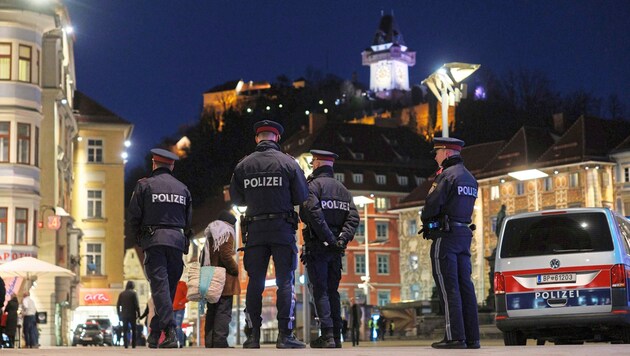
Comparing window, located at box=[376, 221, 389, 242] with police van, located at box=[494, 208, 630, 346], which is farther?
window, located at box=[376, 221, 389, 242]

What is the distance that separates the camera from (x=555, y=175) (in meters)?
88.3

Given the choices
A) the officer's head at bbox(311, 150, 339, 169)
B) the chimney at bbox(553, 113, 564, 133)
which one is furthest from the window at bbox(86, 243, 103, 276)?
the officer's head at bbox(311, 150, 339, 169)

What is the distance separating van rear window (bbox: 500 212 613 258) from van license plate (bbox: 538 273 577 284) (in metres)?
0.33

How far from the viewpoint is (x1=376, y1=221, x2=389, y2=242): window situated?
104 metres

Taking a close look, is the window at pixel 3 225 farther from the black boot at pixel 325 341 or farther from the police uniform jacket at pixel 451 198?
the police uniform jacket at pixel 451 198

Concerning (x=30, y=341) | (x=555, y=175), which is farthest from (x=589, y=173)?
(x=30, y=341)

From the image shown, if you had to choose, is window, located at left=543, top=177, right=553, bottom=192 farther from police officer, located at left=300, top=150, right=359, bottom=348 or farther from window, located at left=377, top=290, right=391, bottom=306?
police officer, located at left=300, top=150, right=359, bottom=348

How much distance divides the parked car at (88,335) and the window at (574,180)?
3925 cm

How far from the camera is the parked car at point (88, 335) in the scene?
2304 inches

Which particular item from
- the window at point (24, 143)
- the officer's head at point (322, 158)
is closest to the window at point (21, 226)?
the window at point (24, 143)

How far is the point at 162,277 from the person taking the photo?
48.9 feet

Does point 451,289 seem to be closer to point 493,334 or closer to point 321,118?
point 493,334

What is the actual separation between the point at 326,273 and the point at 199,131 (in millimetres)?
159882

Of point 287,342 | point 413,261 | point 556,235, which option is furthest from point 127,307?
point 413,261
